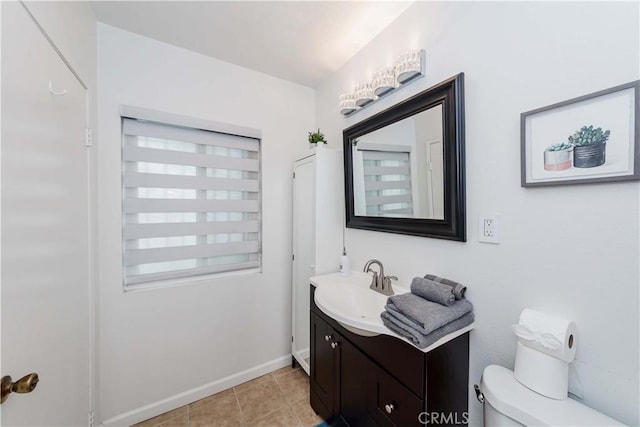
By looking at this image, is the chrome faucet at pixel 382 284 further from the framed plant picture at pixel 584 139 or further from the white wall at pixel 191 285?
the white wall at pixel 191 285

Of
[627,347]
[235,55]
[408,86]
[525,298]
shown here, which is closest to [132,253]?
[235,55]

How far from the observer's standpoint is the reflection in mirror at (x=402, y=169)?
1.26 metres

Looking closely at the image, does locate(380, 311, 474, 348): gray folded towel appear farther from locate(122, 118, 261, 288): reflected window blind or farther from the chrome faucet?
locate(122, 118, 261, 288): reflected window blind

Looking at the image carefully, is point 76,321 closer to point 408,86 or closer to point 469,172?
point 469,172

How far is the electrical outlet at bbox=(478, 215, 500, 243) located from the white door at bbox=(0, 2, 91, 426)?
1731 mm

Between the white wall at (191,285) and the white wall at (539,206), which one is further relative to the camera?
the white wall at (191,285)

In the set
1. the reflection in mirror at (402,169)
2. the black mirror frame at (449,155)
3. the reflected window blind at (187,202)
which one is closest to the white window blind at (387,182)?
the reflection in mirror at (402,169)

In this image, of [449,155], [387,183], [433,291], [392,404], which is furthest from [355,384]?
[449,155]

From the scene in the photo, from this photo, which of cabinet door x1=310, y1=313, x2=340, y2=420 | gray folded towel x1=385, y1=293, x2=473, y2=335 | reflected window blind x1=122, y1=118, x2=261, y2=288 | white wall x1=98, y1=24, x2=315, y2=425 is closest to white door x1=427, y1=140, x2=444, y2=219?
gray folded towel x1=385, y1=293, x2=473, y2=335

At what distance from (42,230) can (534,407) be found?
1.85 m

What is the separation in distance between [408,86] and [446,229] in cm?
88

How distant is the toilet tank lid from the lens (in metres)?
0.71

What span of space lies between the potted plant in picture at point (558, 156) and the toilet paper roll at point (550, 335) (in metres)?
0.53

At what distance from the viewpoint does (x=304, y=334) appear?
204cm
